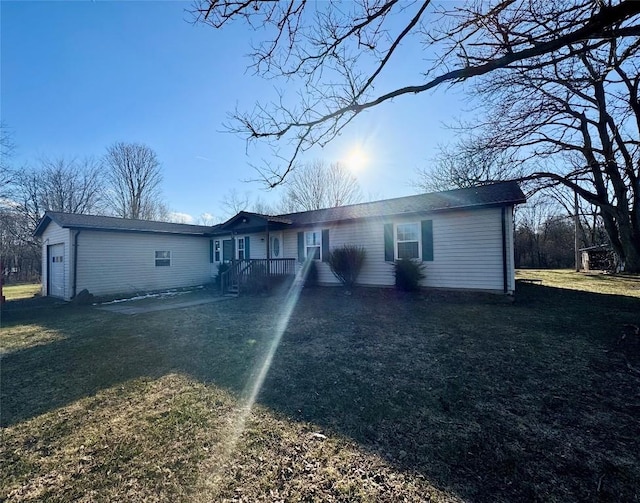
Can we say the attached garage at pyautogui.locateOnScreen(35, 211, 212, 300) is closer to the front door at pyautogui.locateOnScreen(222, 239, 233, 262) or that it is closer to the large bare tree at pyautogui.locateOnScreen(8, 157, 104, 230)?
the front door at pyautogui.locateOnScreen(222, 239, 233, 262)

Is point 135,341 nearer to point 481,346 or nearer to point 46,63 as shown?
point 481,346

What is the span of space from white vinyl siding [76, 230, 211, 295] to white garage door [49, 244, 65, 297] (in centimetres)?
124

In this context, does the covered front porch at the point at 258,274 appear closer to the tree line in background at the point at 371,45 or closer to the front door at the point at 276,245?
the front door at the point at 276,245

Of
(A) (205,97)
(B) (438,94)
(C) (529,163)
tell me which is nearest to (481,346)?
(B) (438,94)

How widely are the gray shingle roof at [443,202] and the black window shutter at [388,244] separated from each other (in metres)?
0.56

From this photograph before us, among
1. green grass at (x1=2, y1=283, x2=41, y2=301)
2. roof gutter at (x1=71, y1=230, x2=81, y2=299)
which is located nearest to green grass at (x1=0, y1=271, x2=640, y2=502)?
roof gutter at (x1=71, y1=230, x2=81, y2=299)

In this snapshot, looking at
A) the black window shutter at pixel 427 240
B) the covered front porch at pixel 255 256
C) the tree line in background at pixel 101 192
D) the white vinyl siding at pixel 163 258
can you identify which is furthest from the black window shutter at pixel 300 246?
the tree line in background at pixel 101 192

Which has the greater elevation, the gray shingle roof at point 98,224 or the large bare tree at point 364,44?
the large bare tree at point 364,44

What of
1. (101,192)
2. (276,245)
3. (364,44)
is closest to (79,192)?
(101,192)

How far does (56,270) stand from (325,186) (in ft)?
63.8

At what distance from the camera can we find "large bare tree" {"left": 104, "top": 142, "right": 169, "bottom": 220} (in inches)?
1137

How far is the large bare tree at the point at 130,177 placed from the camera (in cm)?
2889

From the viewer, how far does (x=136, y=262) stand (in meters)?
13.4

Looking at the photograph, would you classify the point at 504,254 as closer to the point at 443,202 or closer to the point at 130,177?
the point at 443,202
